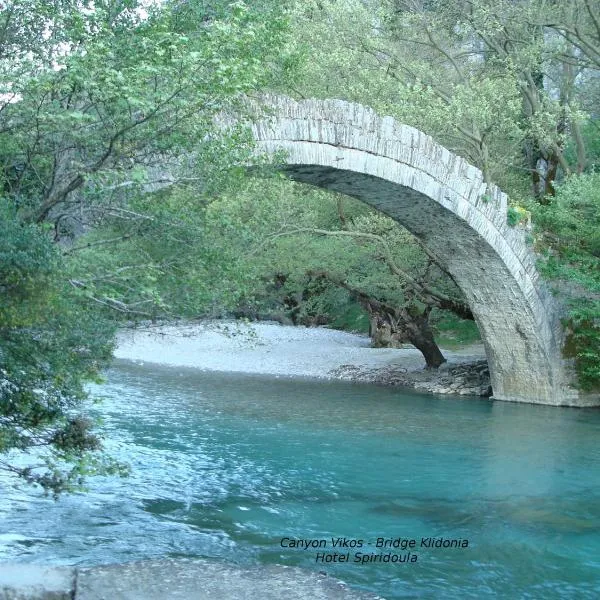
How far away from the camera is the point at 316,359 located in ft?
62.7

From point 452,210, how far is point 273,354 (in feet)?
30.5

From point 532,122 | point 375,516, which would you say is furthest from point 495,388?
point 375,516

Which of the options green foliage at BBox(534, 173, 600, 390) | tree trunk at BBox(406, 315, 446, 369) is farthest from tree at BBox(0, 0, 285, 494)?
tree trunk at BBox(406, 315, 446, 369)

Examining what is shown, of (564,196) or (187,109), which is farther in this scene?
(564,196)

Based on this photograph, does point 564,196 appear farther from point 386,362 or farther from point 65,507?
point 65,507

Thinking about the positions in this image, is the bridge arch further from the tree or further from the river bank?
the tree

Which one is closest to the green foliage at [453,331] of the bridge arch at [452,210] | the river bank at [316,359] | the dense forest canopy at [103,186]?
the river bank at [316,359]

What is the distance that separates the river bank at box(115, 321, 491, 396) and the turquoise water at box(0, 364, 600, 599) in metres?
3.01

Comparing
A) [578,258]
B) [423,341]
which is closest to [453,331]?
[423,341]

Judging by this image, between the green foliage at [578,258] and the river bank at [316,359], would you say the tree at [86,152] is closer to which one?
the green foliage at [578,258]

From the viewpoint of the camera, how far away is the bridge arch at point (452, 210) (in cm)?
927

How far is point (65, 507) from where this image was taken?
21.0 ft

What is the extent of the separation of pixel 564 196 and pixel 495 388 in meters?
3.23

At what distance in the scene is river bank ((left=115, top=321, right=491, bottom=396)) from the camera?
15695 mm
